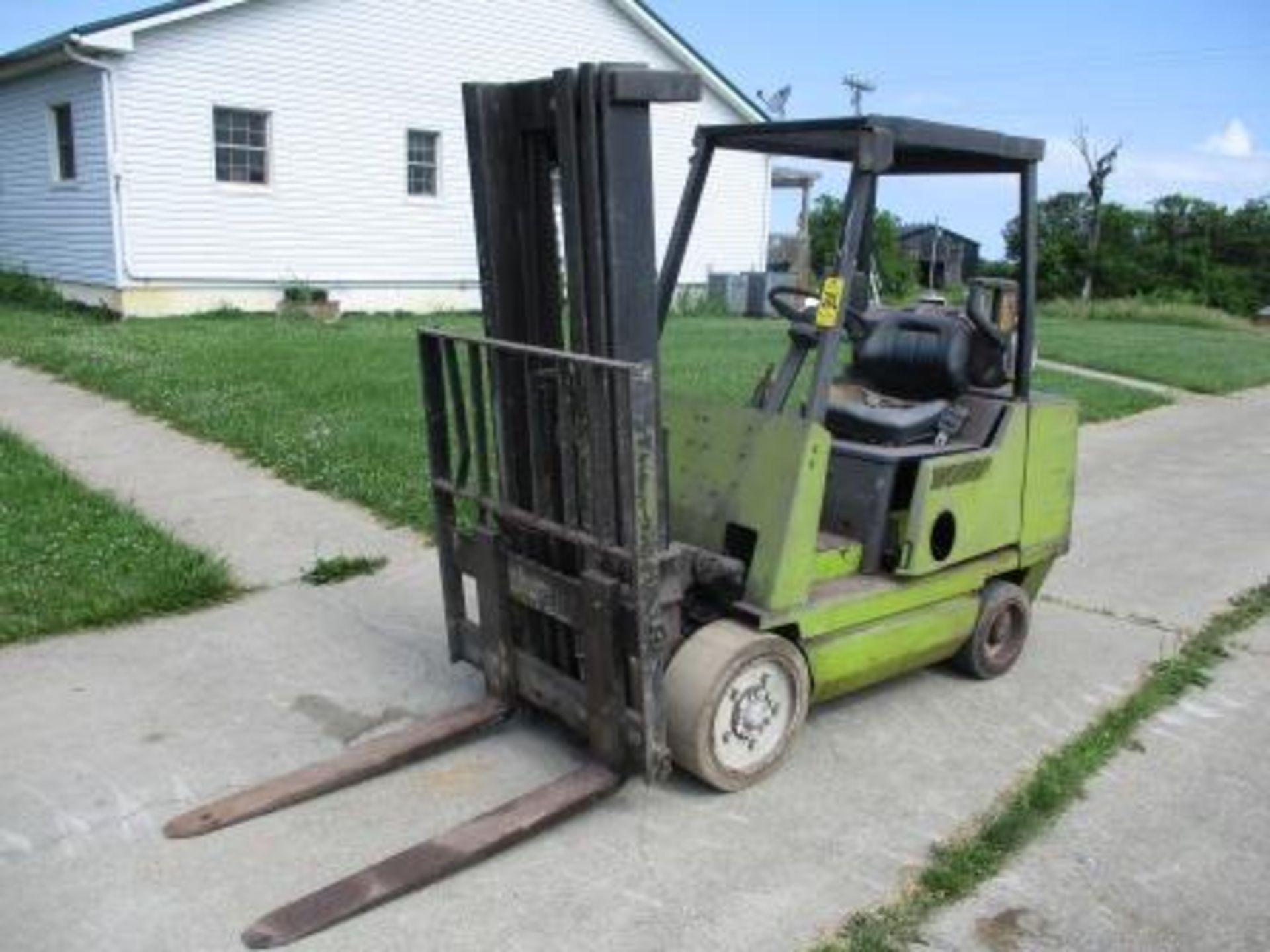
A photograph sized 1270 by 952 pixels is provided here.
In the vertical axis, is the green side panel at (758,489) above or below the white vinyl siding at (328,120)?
below

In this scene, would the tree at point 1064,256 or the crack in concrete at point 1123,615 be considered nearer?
the crack in concrete at point 1123,615

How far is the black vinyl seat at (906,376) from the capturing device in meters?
4.92

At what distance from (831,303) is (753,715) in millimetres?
1407

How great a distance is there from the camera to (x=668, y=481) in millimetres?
4359

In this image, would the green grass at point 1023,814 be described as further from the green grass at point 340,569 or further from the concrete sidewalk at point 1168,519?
the green grass at point 340,569

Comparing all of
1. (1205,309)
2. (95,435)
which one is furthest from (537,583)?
(1205,309)

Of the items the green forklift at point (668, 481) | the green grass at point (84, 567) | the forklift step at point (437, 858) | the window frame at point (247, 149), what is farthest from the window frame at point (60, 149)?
the forklift step at point (437, 858)

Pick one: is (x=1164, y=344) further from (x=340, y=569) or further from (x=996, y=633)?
Result: (x=340, y=569)

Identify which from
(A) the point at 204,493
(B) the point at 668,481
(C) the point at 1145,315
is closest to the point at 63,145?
(A) the point at 204,493

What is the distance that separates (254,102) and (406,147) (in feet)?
8.97

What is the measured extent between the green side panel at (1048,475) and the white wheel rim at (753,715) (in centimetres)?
155

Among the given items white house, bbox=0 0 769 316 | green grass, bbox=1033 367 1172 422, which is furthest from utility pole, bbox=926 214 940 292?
white house, bbox=0 0 769 316

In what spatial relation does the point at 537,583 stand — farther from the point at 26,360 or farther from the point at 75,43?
the point at 75,43

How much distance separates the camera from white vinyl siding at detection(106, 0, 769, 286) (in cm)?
1711
